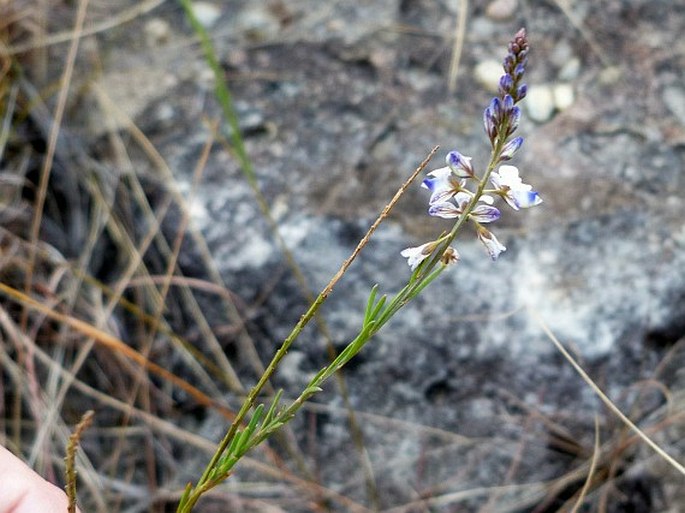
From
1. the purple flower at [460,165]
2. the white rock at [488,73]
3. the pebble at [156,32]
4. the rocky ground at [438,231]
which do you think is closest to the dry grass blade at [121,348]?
the rocky ground at [438,231]

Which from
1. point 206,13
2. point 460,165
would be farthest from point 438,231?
point 460,165

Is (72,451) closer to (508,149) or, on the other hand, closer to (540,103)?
(508,149)

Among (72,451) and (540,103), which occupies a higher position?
(540,103)

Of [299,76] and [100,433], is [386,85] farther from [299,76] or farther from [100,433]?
[100,433]

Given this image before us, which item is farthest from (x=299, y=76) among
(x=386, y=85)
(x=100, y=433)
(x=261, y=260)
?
(x=100, y=433)

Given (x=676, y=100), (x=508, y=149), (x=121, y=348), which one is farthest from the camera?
(x=676, y=100)

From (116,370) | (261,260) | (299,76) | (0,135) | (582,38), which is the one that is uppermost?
(582,38)
